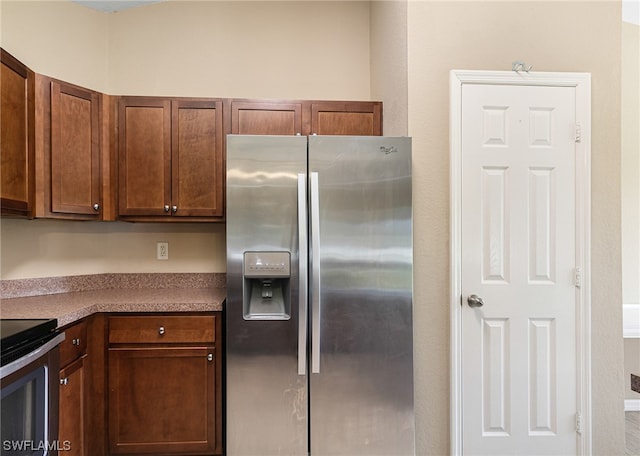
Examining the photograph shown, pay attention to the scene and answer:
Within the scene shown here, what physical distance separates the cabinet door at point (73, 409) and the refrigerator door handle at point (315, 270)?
1.13 m

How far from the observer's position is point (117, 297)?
6.82 feet

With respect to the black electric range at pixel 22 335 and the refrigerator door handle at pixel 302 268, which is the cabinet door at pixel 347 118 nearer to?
the refrigerator door handle at pixel 302 268

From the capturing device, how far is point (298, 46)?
2.60 meters

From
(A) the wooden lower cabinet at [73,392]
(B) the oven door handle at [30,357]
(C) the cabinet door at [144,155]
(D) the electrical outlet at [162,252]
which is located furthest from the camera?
(D) the electrical outlet at [162,252]

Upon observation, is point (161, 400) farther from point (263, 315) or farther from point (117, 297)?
point (263, 315)

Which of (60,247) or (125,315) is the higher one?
(60,247)

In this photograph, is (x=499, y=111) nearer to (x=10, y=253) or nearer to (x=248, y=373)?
(x=248, y=373)

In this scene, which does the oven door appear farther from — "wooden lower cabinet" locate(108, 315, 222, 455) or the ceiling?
the ceiling

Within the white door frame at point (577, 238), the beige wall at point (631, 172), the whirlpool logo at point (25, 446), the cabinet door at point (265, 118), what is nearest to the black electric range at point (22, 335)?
the whirlpool logo at point (25, 446)

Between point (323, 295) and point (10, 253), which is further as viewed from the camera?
point (10, 253)

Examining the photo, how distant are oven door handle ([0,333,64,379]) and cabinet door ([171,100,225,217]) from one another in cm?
96

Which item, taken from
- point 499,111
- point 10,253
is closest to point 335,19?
point 499,111

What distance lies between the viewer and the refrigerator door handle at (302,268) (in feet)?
5.43

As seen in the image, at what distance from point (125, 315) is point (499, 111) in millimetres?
2197
